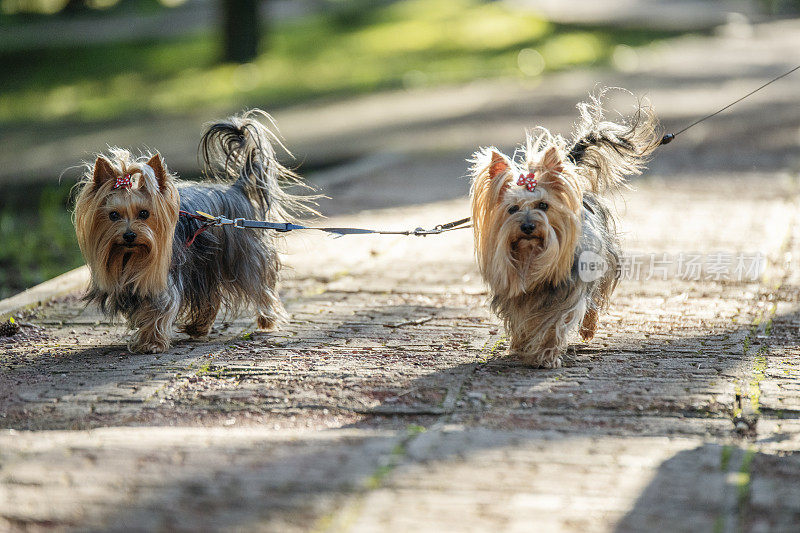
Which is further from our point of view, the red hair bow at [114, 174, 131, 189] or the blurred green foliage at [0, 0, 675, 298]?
the blurred green foliage at [0, 0, 675, 298]

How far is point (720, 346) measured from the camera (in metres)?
5.97

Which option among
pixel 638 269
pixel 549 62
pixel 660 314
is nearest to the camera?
pixel 660 314

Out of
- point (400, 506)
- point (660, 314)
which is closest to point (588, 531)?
point (400, 506)

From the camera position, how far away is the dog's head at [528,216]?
17.0 feet

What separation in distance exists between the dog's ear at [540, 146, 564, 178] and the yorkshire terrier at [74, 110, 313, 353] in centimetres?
202

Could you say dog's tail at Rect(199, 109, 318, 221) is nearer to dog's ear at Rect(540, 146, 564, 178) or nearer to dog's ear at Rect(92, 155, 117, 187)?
dog's ear at Rect(92, 155, 117, 187)

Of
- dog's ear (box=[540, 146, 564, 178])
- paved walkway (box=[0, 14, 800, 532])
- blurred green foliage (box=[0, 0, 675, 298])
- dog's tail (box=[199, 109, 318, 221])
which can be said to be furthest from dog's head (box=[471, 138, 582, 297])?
blurred green foliage (box=[0, 0, 675, 298])

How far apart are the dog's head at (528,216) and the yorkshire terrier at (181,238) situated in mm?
1660

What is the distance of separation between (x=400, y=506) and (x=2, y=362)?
124 inches

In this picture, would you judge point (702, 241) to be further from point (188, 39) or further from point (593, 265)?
point (188, 39)

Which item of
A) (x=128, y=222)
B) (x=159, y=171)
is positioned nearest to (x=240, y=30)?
(x=159, y=171)

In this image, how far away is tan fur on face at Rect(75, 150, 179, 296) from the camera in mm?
5531

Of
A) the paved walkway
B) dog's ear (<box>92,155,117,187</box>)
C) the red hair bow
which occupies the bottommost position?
the paved walkway

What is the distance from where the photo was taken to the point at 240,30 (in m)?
26.5
